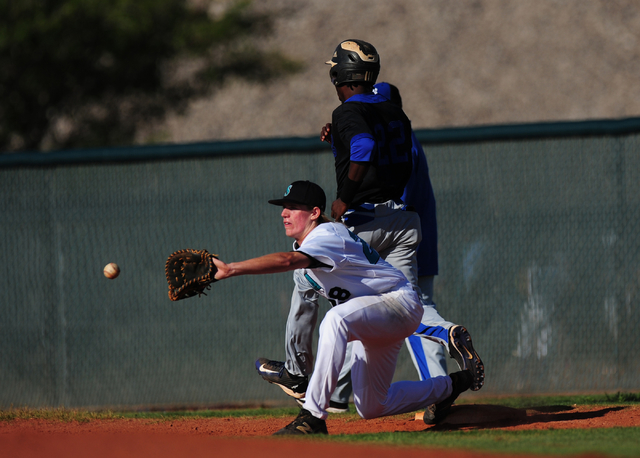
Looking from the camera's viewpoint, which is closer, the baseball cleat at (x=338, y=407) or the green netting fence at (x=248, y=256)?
the baseball cleat at (x=338, y=407)

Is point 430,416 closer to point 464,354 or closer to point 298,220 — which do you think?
point 464,354

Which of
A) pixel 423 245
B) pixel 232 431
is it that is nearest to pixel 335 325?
pixel 232 431

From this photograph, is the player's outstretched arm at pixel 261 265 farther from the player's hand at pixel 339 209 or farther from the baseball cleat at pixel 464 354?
the baseball cleat at pixel 464 354

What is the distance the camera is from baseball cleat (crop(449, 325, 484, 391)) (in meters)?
4.23

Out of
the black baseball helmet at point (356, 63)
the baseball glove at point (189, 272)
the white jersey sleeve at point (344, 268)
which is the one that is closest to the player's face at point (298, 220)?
the white jersey sleeve at point (344, 268)

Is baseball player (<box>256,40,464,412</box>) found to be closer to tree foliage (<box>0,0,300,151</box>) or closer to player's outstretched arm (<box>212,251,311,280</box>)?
player's outstretched arm (<box>212,251,311,280</box>)

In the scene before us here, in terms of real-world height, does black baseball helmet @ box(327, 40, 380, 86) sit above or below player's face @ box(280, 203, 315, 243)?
above

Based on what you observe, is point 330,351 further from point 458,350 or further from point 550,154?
point 550,154

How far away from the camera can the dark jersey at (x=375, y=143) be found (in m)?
4.21

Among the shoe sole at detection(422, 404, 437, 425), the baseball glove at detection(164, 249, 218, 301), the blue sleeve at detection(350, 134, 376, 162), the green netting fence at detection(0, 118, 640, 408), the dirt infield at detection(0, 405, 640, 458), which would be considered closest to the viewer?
the dirt infield at detection(0, 405, 640, 458)

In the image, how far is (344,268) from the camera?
373cm

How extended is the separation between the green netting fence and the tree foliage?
28.4 feet

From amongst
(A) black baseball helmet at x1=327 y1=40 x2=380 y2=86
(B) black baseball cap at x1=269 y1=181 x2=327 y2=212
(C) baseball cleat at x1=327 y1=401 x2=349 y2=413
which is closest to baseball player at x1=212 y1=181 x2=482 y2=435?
(B) black baseball cap at x1=269 y1=181 x2=327 y2=212

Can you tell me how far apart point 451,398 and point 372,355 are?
597mm
